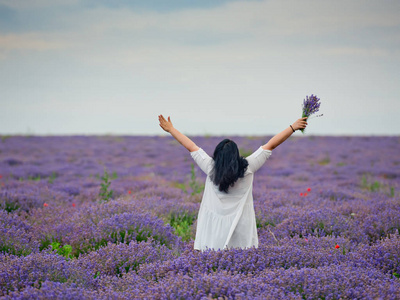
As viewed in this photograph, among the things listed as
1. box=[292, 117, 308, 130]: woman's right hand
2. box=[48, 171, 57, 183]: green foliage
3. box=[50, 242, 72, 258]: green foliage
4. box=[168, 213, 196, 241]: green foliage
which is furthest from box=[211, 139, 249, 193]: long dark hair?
box=[48, 171, 57, 183]: green foliage

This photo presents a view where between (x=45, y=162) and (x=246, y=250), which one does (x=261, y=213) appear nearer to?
(x=246, y=250)

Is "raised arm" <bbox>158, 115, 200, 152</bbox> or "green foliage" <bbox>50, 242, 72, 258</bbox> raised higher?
"raised arm" <bbox>158, 115, 200, 152</bbox>

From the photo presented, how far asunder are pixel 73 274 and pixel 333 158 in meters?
14.7

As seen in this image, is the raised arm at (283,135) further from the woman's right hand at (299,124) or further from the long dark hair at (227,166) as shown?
the long dark hair at (227,166)

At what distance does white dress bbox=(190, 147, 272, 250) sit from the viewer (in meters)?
3.53

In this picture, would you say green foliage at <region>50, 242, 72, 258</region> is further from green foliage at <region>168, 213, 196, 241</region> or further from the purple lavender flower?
the purple lavender flower

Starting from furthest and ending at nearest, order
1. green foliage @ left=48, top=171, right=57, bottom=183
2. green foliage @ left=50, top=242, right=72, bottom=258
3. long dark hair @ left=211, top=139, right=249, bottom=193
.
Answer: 1. green foliage @ left=48, top=171, right=57, bottom=183
2. green foliage @ left=50, top=242, right=72, bottom=258
3. long dark hair @ left=211, top=139, right=249, bottom=193

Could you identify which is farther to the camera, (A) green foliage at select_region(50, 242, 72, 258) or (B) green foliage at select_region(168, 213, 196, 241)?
(B) green foliage at select_region(168, 213, 196, 241)

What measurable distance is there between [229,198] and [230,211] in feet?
0.39

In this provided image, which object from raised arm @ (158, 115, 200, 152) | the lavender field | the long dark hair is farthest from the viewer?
raised arm @ (158, 115, 200, 152)

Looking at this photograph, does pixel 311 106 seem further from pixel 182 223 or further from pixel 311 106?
pixel 182 223

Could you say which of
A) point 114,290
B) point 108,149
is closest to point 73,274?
point 114,290

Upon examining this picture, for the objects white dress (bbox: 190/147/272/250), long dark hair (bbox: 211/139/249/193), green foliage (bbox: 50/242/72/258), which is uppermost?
long dark hair (bbox: 211/139/249/193)

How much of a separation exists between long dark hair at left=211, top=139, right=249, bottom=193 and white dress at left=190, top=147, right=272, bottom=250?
0.08 meters
